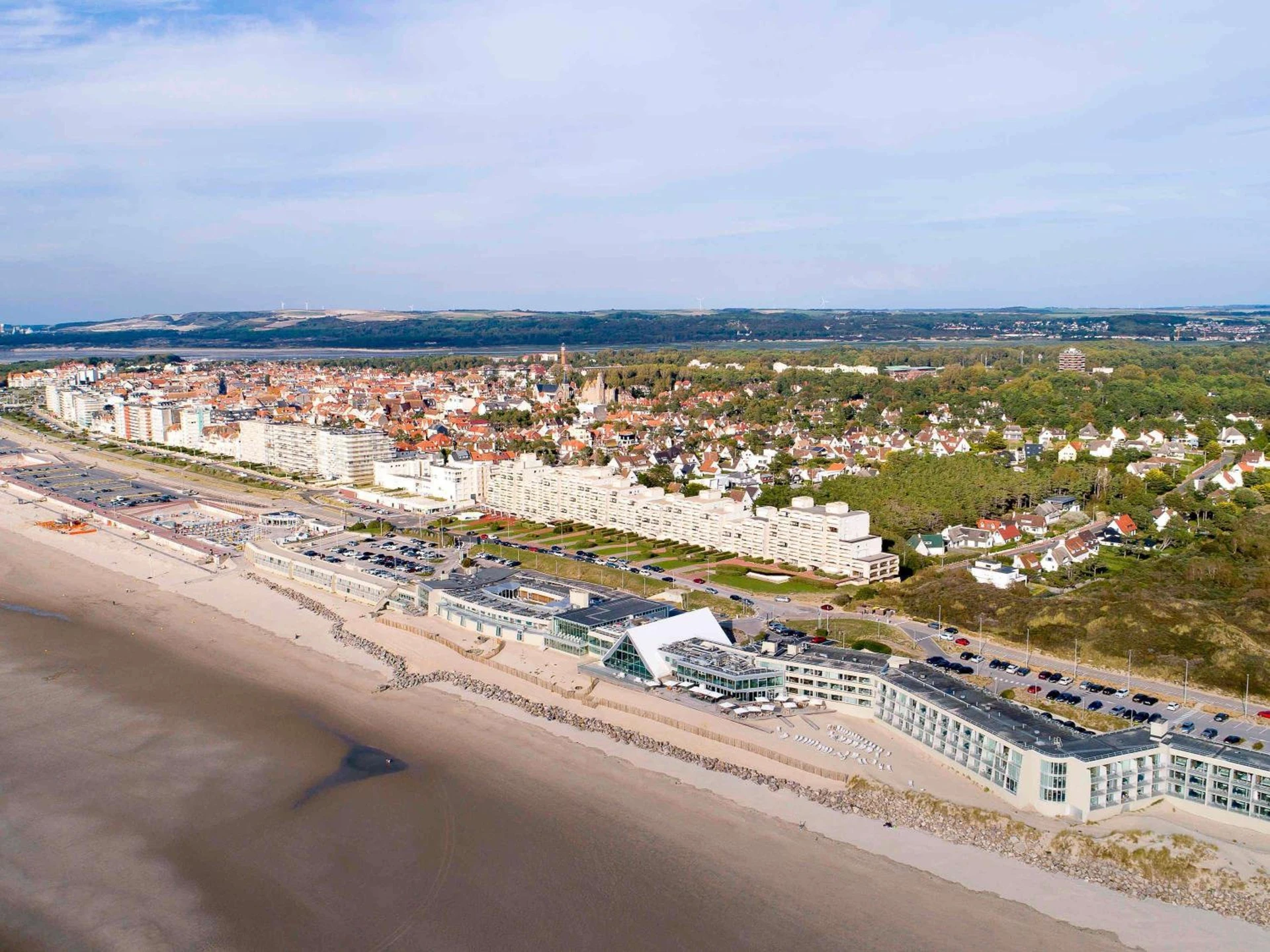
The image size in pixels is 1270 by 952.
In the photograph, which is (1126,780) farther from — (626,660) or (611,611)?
(611,611)

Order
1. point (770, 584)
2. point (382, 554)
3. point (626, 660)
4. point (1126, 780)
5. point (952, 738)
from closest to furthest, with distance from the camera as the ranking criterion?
point (1126, 780) < point (952, 738) < point (626, 660) < point (770, 584) < point (382, 554)

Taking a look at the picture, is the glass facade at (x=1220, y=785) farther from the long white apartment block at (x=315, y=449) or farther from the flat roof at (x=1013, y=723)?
the long white apartment block at (x=315, y=449)

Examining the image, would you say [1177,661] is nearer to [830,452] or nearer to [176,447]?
[830,452]

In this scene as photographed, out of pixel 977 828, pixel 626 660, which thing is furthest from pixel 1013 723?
pixel 626 660

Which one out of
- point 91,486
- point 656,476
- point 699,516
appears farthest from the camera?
point 91,486

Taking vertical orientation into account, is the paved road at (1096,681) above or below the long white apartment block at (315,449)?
below

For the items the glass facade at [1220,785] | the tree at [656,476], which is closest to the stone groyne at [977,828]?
the glass facade at [1220,785]

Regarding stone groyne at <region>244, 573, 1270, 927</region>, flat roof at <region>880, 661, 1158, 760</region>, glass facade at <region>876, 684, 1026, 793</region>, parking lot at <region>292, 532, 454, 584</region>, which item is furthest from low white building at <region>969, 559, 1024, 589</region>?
parking lot at <region>292, 532, 454, 584</region>
